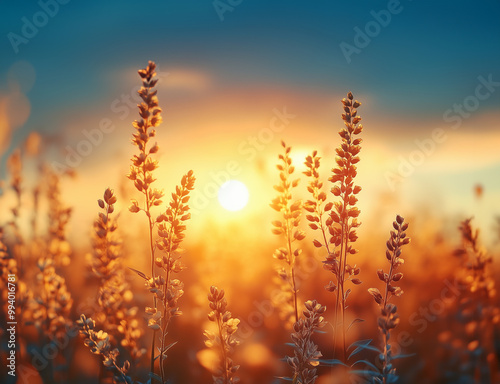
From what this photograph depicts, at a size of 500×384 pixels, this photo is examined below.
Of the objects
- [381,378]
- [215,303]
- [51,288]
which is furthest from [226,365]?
[51,288]

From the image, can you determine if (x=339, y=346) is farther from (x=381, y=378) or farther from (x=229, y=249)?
(x=229, y=249)

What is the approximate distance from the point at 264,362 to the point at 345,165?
283 centimetres

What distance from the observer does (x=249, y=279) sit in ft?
22.5

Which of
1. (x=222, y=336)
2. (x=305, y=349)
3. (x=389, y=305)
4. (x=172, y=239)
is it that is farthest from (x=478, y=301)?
(x=172, y=239)

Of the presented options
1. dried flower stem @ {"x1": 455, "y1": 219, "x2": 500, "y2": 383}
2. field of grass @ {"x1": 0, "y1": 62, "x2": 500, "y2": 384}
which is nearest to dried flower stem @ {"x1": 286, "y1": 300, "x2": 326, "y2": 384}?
field of grass @ {"x1": 0, "y1": 62, "x2": 500, "y2": 384}

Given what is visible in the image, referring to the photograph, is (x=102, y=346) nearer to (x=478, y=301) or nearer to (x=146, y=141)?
(x=146, y=141)

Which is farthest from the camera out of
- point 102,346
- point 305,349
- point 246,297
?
point 246,297

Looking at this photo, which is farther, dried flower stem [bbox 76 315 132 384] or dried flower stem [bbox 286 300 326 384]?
dried flower stem [bbox 76 315 132 384]

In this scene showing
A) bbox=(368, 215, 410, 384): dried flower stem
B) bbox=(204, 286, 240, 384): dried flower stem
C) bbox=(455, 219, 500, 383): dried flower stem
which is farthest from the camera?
bbox=(455, 219, 500, 383): dried flower stem

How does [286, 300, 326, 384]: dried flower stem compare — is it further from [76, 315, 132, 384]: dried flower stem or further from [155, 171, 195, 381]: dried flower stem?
[76, 315, 132, 384]: dried flower stem

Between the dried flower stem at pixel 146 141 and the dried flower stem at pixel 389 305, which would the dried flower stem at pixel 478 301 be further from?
the dried flower stem at pixel 146 141

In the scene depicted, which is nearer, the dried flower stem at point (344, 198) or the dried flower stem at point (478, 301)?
the dried flower stem at point (344, 198)

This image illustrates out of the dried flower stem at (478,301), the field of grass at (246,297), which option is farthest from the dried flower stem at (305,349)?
the dried flower stem at (478,301)

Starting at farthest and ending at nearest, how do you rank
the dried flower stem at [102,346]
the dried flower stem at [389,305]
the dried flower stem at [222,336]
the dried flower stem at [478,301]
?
1. the dried flower stem at [478,301]
2. the dried flower stem at [102,346]
3. the dried flower stem at [222,336]
4. the dried flower stem at [389,305]
